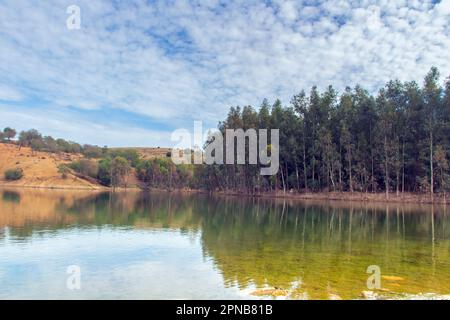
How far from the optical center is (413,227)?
3388 centimetres

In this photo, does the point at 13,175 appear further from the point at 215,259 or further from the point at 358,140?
the point at 215,259

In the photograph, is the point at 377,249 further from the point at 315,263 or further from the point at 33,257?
the point at 33,257

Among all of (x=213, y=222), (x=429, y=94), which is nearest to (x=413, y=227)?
(x=213, y=222)

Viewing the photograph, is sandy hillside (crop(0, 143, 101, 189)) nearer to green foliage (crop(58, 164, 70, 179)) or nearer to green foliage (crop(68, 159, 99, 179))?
green foliage (crop(58, 164, 70, 179))

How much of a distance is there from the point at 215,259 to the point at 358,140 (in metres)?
63.0

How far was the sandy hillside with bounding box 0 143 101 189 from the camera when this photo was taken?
4919 inches

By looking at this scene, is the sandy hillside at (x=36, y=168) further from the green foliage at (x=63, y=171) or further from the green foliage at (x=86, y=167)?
the green foliage at (x=86, y=167)

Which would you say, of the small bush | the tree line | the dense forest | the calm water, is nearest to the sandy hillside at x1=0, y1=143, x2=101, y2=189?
the small bush

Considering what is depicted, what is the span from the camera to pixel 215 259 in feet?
62.8

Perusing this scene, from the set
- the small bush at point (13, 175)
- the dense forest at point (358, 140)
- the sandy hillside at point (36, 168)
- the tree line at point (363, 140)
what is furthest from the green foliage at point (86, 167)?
the tree line at point (363, 140)

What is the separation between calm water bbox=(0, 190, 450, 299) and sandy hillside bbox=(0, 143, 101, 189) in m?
98.1

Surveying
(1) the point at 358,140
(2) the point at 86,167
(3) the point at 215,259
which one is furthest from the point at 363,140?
(2) the point at 86,167

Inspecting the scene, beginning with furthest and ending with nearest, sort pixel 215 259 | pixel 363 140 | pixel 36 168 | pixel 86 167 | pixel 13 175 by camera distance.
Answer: pixel 86 167
pixel 36 168
pixel 13 175
pixel 363 140
pixel 215 259
